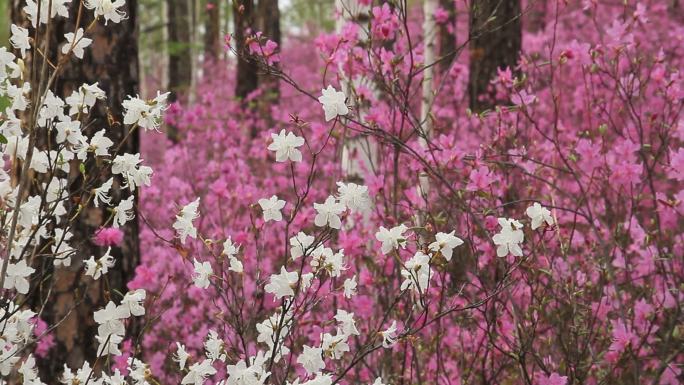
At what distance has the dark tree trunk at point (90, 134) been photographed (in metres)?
3.30

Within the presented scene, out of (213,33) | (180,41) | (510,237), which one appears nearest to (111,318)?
(510,237)

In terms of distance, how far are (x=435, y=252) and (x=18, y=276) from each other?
1.07 m

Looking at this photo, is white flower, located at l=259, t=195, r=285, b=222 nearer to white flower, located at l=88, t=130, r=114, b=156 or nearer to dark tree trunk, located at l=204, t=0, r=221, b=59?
white flower, located at l=88, t=130, r=114, b=156

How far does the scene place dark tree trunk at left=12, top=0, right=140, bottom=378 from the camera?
10.8ft

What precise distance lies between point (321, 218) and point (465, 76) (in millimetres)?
6129

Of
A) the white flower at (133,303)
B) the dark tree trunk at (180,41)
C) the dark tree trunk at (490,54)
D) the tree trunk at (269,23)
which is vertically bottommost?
the white flower at (133,303)

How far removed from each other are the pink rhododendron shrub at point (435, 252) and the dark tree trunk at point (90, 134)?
0.25m

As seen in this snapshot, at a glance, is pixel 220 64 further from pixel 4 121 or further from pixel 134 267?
pixel 4 121

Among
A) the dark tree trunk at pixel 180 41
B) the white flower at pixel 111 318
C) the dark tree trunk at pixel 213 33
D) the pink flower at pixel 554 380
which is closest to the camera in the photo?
the white flower at pixel 111 318

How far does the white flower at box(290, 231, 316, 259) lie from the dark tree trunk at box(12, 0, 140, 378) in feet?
4.73

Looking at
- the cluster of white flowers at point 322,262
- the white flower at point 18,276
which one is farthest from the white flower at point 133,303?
the white flower at point 18,276

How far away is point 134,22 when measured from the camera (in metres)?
3.61

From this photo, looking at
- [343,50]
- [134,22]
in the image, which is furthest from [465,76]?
[134,22]

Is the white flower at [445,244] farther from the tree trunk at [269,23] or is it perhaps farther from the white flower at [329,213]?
the tree trunk at [269,23]
